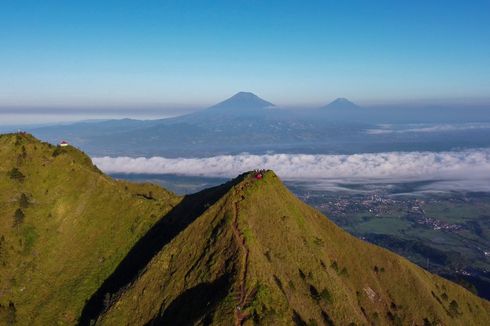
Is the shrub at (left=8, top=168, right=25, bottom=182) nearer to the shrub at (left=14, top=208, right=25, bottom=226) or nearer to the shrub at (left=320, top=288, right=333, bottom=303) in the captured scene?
the shrub at (left=14, top=208, right=25, bottom=226)

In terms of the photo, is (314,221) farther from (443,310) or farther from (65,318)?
(65,318)

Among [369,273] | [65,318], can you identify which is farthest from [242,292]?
[369,273]

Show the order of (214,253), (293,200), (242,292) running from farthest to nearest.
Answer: (293,200) < (214,253) < (242,292)

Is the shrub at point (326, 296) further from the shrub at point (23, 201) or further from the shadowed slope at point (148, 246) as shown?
the shrub at point (23, 201)

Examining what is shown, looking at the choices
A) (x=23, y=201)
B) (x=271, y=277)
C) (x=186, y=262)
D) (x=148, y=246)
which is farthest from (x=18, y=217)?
(x=271, y=277)

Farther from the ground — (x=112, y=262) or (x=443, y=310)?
(x=112, y=262)

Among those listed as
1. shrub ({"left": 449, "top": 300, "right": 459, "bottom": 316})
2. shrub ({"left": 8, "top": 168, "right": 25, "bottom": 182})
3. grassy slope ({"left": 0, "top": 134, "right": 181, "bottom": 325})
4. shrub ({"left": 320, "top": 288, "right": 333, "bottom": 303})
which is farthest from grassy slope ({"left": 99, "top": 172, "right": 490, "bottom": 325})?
shrub ({"left": 8, "top": 168, "right": 25, "bottom": 182})
